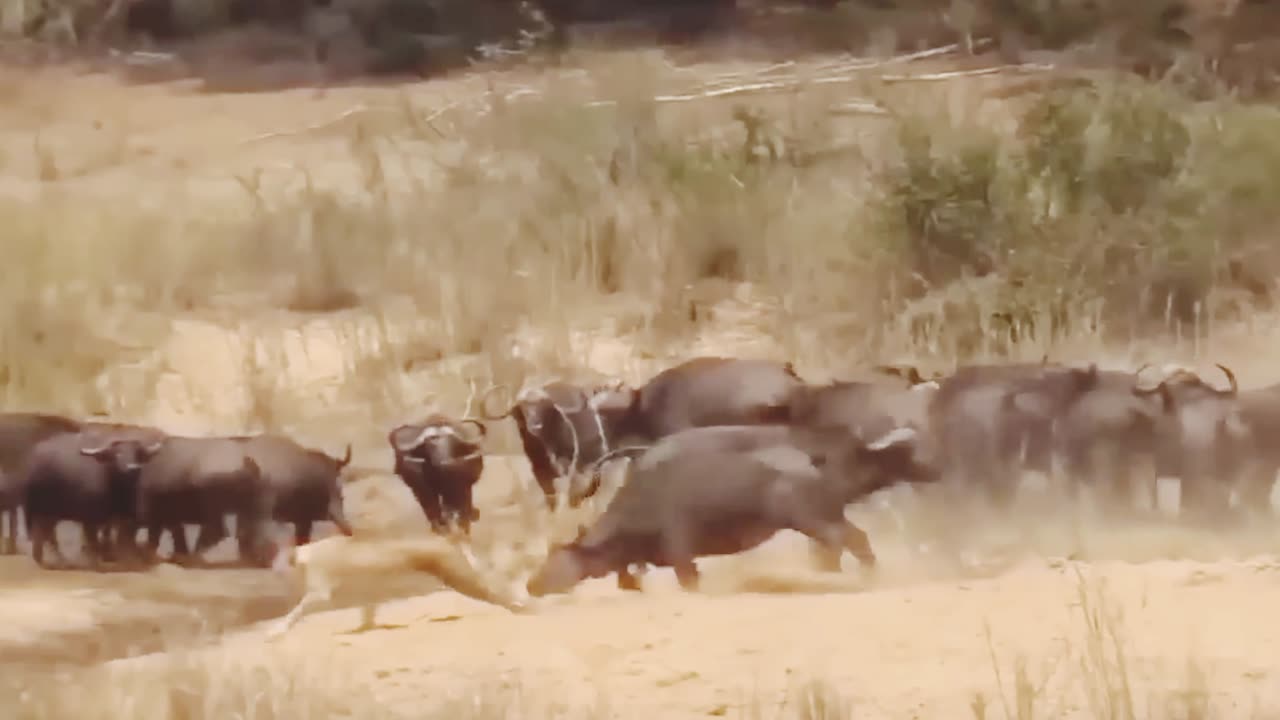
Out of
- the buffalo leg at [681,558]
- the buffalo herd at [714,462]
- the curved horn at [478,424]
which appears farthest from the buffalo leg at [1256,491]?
the curved horn at [478,424]

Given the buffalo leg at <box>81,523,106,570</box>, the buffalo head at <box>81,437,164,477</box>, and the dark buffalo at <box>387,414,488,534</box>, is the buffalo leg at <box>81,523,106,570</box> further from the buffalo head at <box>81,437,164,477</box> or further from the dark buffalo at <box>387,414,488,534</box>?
the dark buffalo at <box>387,414,488,534</box>

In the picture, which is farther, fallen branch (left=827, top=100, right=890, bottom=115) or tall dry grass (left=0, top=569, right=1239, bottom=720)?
fallen branch (left=827, top=100, right=890, bottom=115)

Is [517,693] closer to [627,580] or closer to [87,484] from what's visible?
[627,580]

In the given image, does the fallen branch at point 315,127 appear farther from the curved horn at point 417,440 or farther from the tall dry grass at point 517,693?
the tall dry grass at point 517,693

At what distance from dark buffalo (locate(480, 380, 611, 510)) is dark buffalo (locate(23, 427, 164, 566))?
38.2 inches

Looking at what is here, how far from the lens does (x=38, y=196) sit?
555 cm

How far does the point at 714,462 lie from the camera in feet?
10.9

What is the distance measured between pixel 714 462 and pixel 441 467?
2.39ft

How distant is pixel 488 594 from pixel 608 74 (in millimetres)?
4485

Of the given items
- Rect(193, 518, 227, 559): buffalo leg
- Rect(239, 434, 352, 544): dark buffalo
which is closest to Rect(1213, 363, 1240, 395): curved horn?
Rect(239, 434, 352, 544): dark buffalo

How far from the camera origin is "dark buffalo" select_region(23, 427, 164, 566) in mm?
3475

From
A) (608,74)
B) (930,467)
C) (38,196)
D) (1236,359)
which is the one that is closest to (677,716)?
(930,467)

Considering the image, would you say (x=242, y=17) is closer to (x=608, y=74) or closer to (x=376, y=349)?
(x=608, y=74)

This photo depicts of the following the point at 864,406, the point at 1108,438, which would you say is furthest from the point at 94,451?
the point at 1108,438
